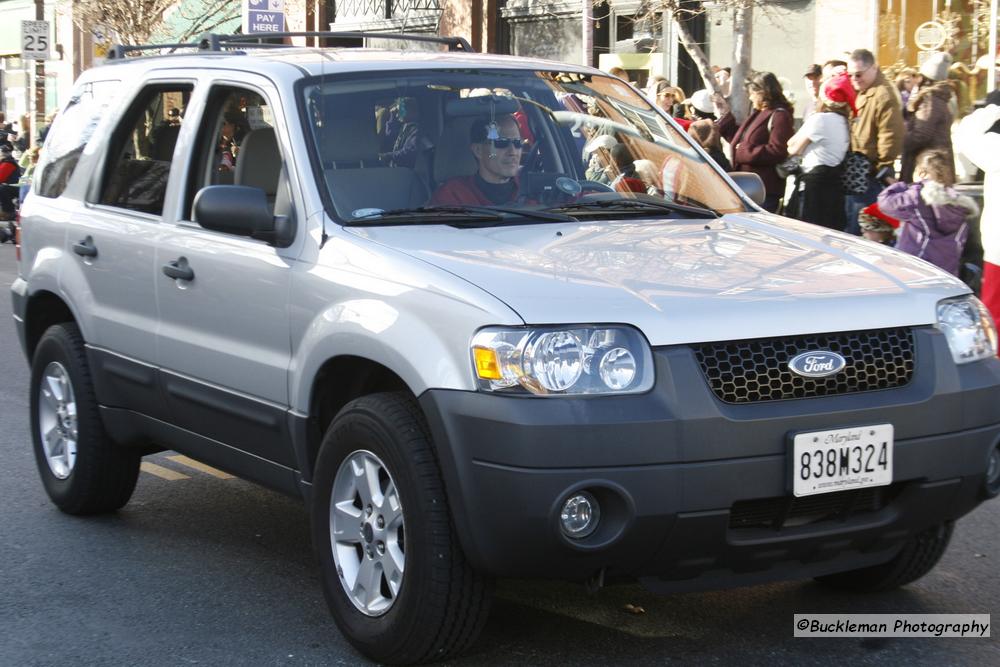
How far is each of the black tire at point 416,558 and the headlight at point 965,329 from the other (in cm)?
152

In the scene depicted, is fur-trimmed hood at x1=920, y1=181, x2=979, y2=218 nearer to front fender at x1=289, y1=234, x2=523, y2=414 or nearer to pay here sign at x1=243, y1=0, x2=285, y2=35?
front fender at x1=289, y1=234, x2=523, y2=414

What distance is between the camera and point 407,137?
5.12 meters

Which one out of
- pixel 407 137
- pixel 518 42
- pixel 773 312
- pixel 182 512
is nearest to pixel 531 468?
pixel 773 312

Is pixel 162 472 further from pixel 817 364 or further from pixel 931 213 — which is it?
pixel 931 213

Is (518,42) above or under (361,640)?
above

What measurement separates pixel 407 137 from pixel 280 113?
432mm

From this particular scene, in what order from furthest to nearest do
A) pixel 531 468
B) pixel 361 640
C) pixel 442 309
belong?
pixel 361 640, pixel 442 309, pixel 531 468

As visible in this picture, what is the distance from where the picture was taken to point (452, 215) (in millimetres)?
4832

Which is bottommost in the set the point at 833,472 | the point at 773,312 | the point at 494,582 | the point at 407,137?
the point at 494,582

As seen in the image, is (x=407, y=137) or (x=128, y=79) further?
(x=128, y=79)

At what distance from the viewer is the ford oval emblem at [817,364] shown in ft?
13.2

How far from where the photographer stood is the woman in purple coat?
32.9ft

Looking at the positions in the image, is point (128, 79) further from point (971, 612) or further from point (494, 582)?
point (971, 612)

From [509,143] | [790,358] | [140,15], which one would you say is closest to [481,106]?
[509,143]
